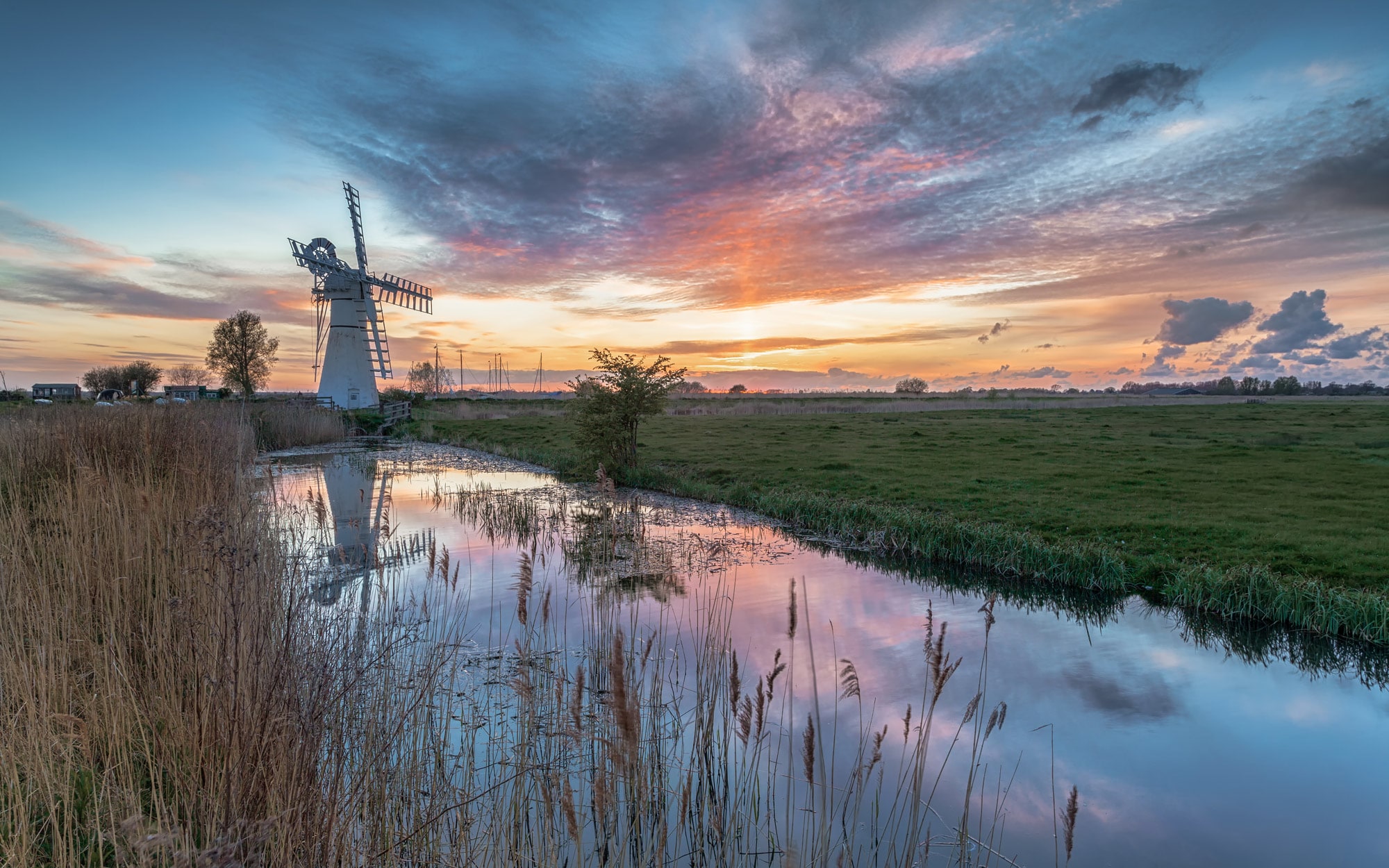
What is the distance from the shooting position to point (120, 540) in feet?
21.5

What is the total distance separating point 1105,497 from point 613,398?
15.2 m

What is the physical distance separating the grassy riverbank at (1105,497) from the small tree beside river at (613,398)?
1.31 metres

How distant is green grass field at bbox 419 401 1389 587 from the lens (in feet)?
41.7

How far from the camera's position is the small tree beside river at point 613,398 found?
22531mm

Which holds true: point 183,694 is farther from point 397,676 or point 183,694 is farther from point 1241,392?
point 1241,392

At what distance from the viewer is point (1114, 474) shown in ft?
66.4

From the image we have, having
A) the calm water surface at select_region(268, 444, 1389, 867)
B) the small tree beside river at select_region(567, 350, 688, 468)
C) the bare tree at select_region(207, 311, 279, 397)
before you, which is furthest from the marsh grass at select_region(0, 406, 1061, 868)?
the bare tree at select_region(207, 311, 279, 397)

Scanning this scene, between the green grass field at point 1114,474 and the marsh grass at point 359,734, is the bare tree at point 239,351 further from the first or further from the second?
the marsh grass at point 359,734

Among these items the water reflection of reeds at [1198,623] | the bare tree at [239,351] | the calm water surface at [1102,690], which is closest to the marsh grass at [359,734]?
the calm water surface at [1102,690]

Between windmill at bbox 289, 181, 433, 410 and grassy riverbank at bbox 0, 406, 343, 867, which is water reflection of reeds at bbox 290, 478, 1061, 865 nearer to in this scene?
grassy riverbank at bbox 0, 406, 343, 867

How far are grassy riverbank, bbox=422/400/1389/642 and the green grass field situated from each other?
0.08 metres

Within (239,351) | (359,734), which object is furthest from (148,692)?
(239,351)

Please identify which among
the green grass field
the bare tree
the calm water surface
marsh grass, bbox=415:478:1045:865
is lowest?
the calm water surface

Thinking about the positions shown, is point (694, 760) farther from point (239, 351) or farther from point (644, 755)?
point (239, 351)
